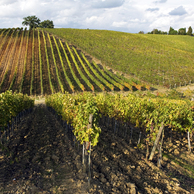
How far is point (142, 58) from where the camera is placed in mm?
57125

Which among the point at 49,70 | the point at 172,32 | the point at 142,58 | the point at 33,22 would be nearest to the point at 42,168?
the point at 49,70

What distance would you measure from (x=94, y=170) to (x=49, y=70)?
3951cm

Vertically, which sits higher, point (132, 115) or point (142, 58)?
point (142, 58)

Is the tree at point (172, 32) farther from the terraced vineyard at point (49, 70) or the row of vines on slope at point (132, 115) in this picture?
the row of vines on slope at point (132, 115)

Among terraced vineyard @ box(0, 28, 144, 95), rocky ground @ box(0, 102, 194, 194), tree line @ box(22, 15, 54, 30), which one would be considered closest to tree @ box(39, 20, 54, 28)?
tree line @ box(22, 15, 54, 30)

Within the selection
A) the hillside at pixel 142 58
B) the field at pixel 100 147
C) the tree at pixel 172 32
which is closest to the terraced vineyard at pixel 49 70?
the hillside at pixel 142 58

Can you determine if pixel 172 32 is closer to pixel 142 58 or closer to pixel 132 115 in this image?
pixel 142 58

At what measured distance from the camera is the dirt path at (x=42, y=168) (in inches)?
249

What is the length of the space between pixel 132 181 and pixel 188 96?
26.6 m

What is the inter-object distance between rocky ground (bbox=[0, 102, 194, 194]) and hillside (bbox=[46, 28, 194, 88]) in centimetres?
3326

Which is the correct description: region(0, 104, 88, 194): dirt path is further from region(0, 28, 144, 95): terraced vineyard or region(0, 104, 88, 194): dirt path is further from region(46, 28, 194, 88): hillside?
region(46, 28, 194, 88): hillside

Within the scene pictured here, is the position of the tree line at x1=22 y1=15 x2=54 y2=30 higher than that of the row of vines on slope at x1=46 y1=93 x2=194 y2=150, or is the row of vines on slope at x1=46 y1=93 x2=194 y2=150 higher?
the tree line at x1=22 y1=15 x2=54 y2=30

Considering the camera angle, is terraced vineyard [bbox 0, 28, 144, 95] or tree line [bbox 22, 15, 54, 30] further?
tree line [bbox 22, 15, 54, 30]

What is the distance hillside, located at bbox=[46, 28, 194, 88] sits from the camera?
43869mm
